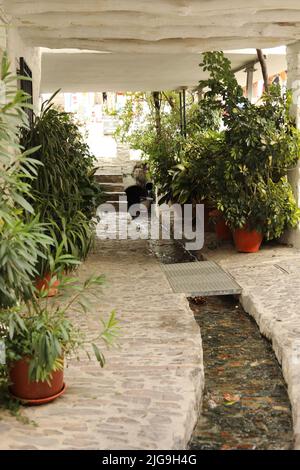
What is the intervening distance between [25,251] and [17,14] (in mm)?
3036

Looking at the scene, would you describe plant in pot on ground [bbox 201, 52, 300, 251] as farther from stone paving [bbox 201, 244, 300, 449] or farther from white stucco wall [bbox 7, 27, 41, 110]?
white stucco wall [bbox 7, 27, 41, 110]

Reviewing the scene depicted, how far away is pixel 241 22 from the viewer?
19.2 feet

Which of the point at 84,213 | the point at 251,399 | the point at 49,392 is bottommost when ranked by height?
the point at 251,399

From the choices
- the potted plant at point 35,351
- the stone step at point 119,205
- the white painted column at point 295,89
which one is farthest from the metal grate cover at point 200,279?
the stone step at point 119,205

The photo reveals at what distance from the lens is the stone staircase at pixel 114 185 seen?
13609 mm

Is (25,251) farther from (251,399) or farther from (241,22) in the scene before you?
(241,22)

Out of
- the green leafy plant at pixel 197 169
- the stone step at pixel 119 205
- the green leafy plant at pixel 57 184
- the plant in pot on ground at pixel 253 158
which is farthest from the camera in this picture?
the stone step at pixel 119 205

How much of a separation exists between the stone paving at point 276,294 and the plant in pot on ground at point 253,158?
0.44 meters

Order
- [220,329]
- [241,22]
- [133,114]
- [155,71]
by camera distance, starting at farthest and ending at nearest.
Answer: [133,114] < [155,71] < [241,22] < [220,329]

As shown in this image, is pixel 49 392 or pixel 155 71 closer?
pixel 49 392

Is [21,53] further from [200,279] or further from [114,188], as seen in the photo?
[114,188]

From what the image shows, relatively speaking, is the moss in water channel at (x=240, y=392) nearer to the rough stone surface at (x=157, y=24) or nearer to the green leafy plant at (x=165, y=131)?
the rough stone surface at (x=157, y=24)

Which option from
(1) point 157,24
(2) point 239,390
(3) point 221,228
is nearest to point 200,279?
(3) point 221,228
